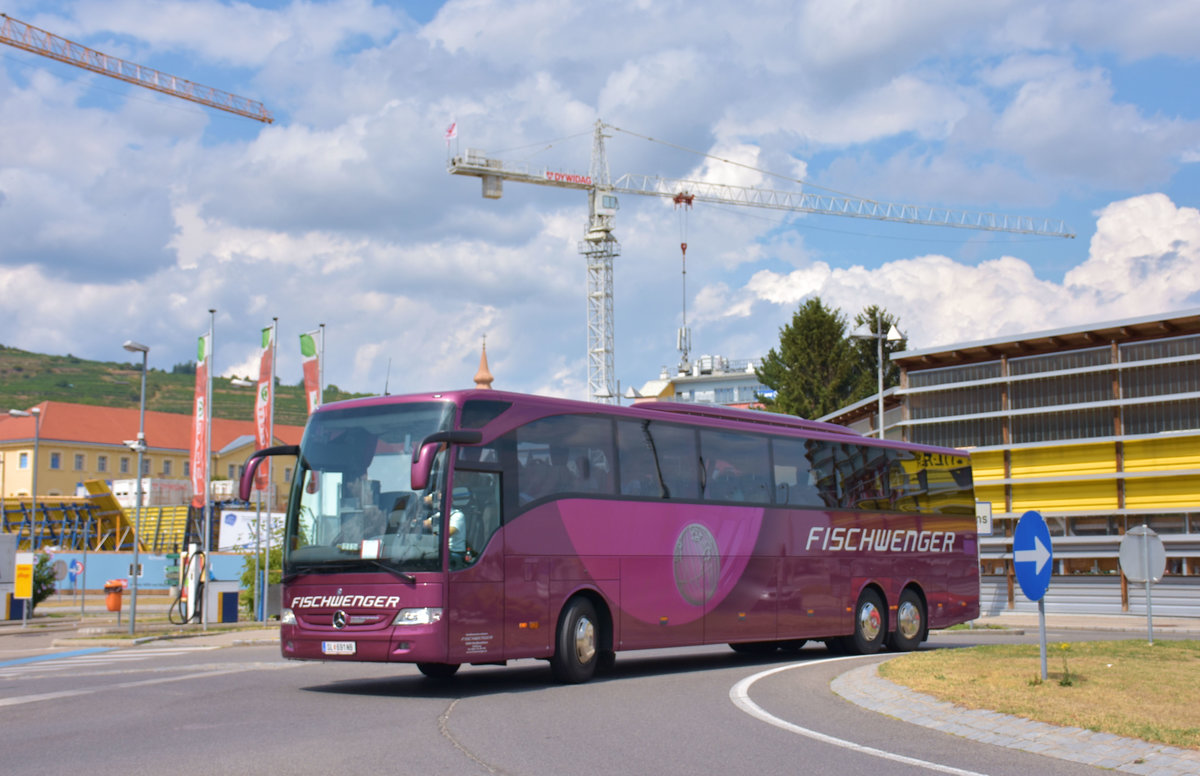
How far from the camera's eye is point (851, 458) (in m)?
20.5

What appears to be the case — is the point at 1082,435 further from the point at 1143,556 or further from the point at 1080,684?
the point at 1080,684

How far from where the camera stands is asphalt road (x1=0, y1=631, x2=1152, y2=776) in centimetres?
876

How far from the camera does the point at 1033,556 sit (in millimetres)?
12336

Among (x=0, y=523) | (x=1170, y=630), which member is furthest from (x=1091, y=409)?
(x=0, y=523)

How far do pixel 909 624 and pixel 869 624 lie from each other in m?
1.37

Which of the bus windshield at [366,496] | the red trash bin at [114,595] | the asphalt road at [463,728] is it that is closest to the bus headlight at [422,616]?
the bus windshield at [366,496]

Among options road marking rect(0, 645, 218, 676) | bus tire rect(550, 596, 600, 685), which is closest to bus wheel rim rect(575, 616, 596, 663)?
bus tire rect(550, 596, 600, 685)

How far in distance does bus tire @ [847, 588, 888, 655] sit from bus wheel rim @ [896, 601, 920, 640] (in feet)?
1.52

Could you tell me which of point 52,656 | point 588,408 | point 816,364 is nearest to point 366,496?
point 588,408

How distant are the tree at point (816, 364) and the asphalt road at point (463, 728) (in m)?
48.0

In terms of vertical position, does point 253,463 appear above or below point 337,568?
above

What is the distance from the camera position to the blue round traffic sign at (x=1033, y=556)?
12219 millimetres

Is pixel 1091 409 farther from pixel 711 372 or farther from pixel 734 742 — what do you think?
pixel 711 372

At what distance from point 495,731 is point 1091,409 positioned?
99.1 ft
